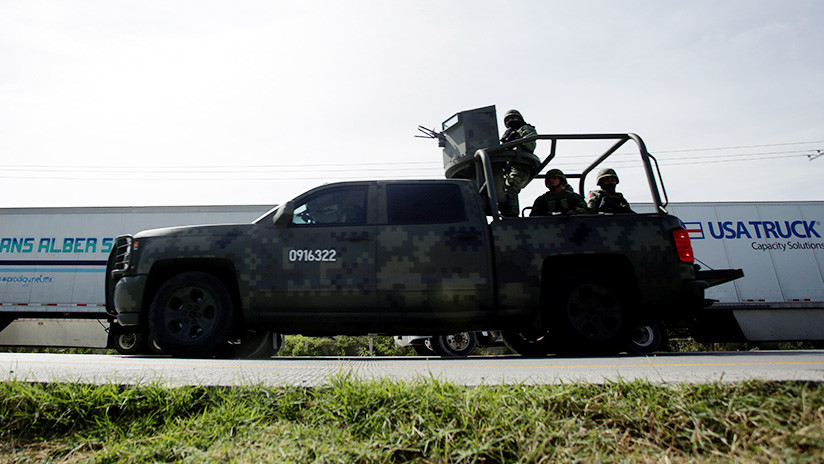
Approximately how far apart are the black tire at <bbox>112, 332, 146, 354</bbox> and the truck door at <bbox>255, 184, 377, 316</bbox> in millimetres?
7776

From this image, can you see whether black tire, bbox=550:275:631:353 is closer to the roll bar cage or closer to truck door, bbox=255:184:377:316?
the roll bar cage

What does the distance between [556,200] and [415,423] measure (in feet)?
13.3

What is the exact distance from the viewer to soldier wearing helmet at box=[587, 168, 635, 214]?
18.0ft

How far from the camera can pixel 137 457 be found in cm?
155

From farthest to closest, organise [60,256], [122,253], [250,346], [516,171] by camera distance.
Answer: [60,256], [516,171], [250,346], [122,253]

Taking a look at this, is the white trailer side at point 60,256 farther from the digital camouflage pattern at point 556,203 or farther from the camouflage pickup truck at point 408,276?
the digital camouflage pattern at point 556,203

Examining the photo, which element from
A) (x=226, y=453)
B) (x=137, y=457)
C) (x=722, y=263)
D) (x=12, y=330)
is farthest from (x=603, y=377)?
(x=12, y=330)

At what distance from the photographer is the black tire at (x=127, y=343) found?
9.81 m

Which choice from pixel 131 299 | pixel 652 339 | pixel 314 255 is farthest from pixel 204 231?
pixel 652 339

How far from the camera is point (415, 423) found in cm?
167

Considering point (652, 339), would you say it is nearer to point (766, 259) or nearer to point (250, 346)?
point (766, 259)

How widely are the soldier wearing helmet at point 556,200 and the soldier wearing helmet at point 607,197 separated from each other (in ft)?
1.44

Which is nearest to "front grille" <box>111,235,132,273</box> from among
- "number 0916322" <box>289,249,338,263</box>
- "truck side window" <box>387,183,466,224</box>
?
"number 0916322" <box>289,249,338,263</box>

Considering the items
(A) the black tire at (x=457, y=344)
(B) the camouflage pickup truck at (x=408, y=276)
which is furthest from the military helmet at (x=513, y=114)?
(A) the black tire at (x=457, y=344)
